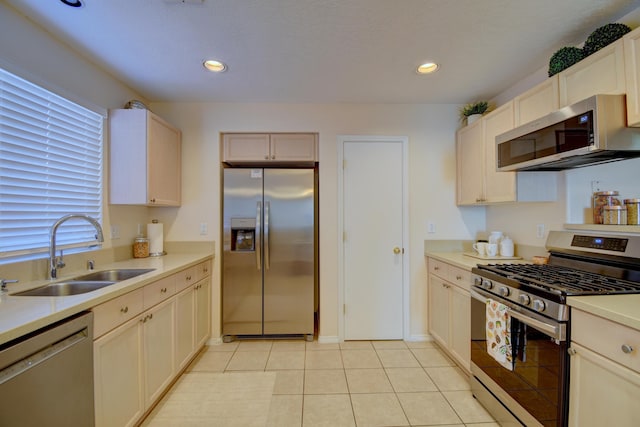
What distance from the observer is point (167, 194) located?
2447 millimetres

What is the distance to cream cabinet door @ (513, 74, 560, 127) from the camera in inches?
66.5

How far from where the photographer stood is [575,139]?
1439mm

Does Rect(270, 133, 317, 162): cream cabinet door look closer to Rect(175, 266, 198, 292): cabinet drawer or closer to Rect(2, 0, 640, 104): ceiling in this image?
Rect(2, 0, 640, 104): ceiling

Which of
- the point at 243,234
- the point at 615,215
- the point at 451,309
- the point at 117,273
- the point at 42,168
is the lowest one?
the point at 451,309

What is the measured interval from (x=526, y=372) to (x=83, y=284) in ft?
8.67

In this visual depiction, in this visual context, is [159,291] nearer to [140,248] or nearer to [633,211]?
[140,248]

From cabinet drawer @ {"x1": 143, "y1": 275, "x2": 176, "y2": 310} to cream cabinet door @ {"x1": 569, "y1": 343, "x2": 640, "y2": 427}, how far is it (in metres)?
2.28

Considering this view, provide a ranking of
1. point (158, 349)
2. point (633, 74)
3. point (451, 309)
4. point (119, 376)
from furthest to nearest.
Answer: point (451, 309), point (158, 349), point (119, 376), point (633, 74)

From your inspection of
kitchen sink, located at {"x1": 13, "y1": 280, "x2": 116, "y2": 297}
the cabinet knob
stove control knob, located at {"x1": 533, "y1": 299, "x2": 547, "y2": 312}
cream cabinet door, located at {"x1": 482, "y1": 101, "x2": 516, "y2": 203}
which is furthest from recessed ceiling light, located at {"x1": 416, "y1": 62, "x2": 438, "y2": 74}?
kitchen sink, located at {"x1": 13, "y1": 280, "x2": 116, "y2": 297}

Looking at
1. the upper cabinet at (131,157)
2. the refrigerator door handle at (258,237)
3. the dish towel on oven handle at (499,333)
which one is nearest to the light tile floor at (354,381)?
the dish towel on oven handle at (499,333)

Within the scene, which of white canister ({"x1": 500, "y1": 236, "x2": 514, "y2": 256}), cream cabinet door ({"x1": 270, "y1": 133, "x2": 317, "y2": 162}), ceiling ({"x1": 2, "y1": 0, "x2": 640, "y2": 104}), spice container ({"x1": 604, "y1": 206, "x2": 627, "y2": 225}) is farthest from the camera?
cream cabinet door ({"x1": 270, "y1": 133, "x2": 317, "y2": 162})

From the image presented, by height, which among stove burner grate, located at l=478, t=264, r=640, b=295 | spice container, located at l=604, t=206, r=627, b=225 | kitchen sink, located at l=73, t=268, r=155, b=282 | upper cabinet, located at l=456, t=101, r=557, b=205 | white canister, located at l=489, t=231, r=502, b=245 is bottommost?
kitchen sink, located at l=73, t=268, r=155, b=282

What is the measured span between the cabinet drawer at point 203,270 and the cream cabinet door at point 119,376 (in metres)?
0.82

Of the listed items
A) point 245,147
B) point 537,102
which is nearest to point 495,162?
point 537,102
